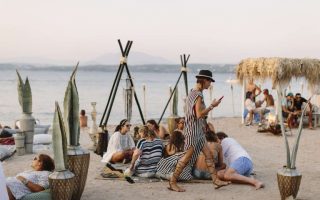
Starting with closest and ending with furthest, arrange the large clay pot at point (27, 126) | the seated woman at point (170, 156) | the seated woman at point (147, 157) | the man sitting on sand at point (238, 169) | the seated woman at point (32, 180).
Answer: the seated woman at point (32, 180) → the man sitting on sand at point (238, 169) → the seated woman at point (170, 156) → the seated woman at point (147, 157) → the large clay pot at point (27, 126)

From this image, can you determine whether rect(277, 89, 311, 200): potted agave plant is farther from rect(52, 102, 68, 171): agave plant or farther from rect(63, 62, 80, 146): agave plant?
rect(52, 102, 68, 171): agave plant

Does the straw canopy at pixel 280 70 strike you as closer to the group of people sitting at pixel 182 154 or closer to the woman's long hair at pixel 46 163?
the group of people sitting at pixel 182 154

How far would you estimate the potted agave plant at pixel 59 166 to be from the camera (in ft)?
15.0

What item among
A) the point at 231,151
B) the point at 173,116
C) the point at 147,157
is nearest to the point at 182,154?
the point at 147,157

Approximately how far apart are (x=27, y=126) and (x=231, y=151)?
4578 mm

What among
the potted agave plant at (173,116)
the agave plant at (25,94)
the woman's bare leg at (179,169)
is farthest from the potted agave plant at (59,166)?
the potted agave plant at (173,116)

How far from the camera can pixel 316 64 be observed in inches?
571

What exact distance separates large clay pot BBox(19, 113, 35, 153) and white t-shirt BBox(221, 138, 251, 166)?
14.1 feet

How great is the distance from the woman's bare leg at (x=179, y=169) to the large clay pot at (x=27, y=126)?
410cm

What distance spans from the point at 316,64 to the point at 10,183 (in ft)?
40.9

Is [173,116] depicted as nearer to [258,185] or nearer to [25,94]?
[25,94]

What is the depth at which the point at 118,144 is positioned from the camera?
7824 mm

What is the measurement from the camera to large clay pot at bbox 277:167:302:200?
5078mm

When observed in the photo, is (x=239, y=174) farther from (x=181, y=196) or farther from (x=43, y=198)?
(x=43, y=198)
